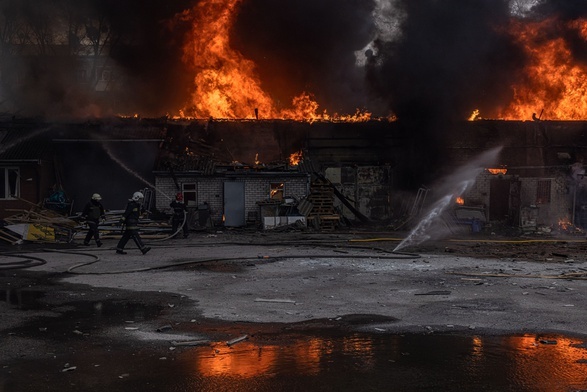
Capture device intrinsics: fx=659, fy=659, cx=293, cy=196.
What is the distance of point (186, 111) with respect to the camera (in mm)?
34375

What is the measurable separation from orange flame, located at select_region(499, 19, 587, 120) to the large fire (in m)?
8.59

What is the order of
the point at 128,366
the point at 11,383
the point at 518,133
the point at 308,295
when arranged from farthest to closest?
the point at 518,133 < the point at 308,295 < the point at 128,366 < the point at 11,383

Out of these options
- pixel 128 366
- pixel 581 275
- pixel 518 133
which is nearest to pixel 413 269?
pixel 581 275

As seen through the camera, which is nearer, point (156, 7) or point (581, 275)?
point (581, 275)

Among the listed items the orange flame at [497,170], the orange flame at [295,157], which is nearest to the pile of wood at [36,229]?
the orange flame at [295,157]

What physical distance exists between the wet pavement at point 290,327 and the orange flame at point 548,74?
20.7 metres

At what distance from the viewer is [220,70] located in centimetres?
3447

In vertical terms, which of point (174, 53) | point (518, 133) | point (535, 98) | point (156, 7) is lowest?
point (518, 133)

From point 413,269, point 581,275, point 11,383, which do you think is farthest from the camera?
point 413,269

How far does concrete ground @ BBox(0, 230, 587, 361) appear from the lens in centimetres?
914

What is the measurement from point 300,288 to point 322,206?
15217mm

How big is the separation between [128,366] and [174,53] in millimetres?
30509

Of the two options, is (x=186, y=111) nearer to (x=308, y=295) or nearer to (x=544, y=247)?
(x=544, y=247)

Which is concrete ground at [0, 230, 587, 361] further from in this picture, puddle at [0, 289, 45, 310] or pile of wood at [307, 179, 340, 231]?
pile of wood at [307, 179, 340, 231]
